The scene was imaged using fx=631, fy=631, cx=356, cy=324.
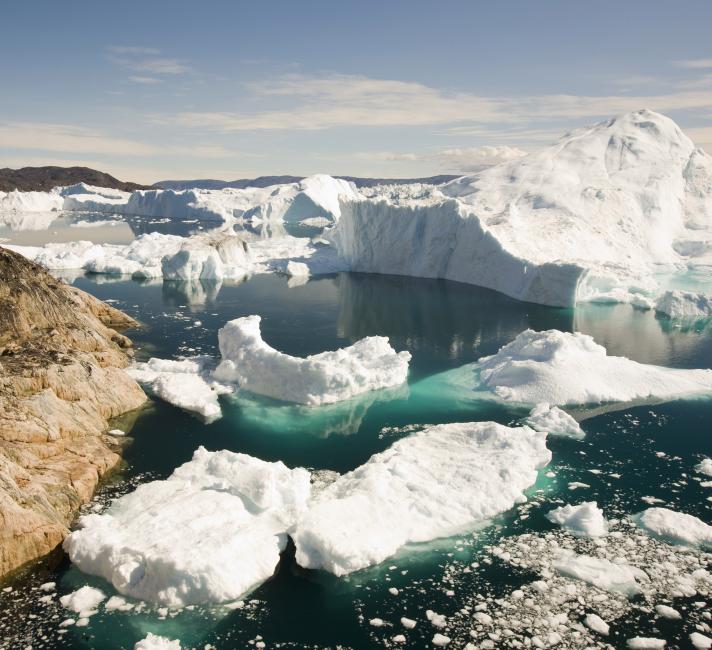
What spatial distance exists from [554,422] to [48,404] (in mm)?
12624

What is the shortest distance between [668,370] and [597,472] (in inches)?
372

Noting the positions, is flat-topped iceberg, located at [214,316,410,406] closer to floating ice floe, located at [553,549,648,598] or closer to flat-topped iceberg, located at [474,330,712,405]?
flat-topped iceberg, located at [474,330,712,405]

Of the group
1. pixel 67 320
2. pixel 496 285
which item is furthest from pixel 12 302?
pixel 496 285

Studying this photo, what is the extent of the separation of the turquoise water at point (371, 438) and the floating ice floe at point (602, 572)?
684 mm

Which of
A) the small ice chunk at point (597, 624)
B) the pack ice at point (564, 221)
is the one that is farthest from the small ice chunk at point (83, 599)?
the pack ice at point (564, 221)

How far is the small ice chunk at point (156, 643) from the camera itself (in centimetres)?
869

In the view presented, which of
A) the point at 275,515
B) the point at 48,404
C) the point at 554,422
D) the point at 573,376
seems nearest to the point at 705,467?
the point at 554,422

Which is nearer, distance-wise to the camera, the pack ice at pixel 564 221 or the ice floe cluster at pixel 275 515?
the ice floe cluster at pixel 275 515

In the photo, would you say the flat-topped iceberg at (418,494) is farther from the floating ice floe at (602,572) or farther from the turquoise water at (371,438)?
the floating ice floe at (602,572)

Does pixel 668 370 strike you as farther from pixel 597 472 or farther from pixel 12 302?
pixel 12 302

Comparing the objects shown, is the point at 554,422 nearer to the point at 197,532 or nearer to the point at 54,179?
the point at 197,532

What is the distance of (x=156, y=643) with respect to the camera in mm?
8781

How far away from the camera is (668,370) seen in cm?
2184

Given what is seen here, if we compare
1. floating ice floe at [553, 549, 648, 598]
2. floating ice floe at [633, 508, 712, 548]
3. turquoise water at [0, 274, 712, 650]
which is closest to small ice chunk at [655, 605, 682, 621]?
turquoise water at [0, 274, 712, 650]
